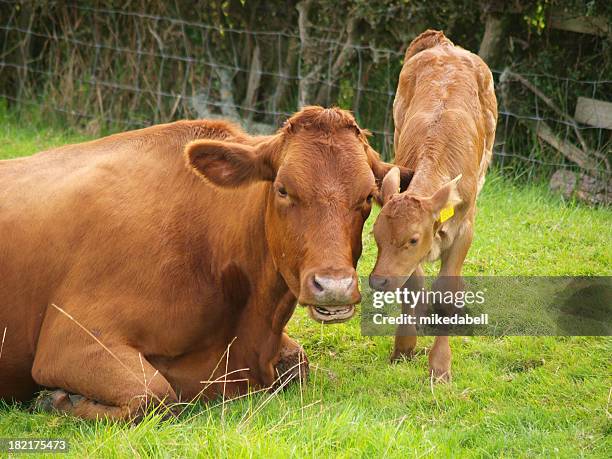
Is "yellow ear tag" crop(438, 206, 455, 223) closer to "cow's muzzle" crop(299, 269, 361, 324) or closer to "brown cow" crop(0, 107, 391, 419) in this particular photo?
"brown cow" crop(0, 107, 391, 419)

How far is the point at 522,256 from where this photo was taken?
8281 millimetres

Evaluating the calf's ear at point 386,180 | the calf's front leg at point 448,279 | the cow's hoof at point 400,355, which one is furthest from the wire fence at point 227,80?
the calf's ear at point 386,180

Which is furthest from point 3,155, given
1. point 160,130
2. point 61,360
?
point 61,360

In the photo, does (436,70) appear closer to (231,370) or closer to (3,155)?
(231,370)

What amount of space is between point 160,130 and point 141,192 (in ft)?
1.76

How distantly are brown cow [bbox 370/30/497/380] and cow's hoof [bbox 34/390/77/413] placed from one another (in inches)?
75.9

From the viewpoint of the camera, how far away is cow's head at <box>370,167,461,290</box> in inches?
229

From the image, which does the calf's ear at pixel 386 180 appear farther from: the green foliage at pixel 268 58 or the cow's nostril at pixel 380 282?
the green foliage at pixel 268 58

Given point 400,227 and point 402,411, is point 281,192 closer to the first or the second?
point 400,227

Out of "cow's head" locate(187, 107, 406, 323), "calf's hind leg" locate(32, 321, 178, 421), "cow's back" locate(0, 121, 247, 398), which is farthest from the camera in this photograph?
"cow's back" locate(0, 121, 247, 398)

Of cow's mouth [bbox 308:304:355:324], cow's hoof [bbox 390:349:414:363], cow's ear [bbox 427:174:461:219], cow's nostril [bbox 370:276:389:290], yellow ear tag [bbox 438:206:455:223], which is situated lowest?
cow's hoof [bbox 390:349:414:363]

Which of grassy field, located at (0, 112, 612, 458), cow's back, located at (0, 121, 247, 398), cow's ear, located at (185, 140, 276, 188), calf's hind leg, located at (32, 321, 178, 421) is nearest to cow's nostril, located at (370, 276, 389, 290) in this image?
grassy field, located at (0, 112, 612, 458)

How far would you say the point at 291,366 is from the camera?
6199 millimetres

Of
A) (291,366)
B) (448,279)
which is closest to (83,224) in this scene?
(291,366)
